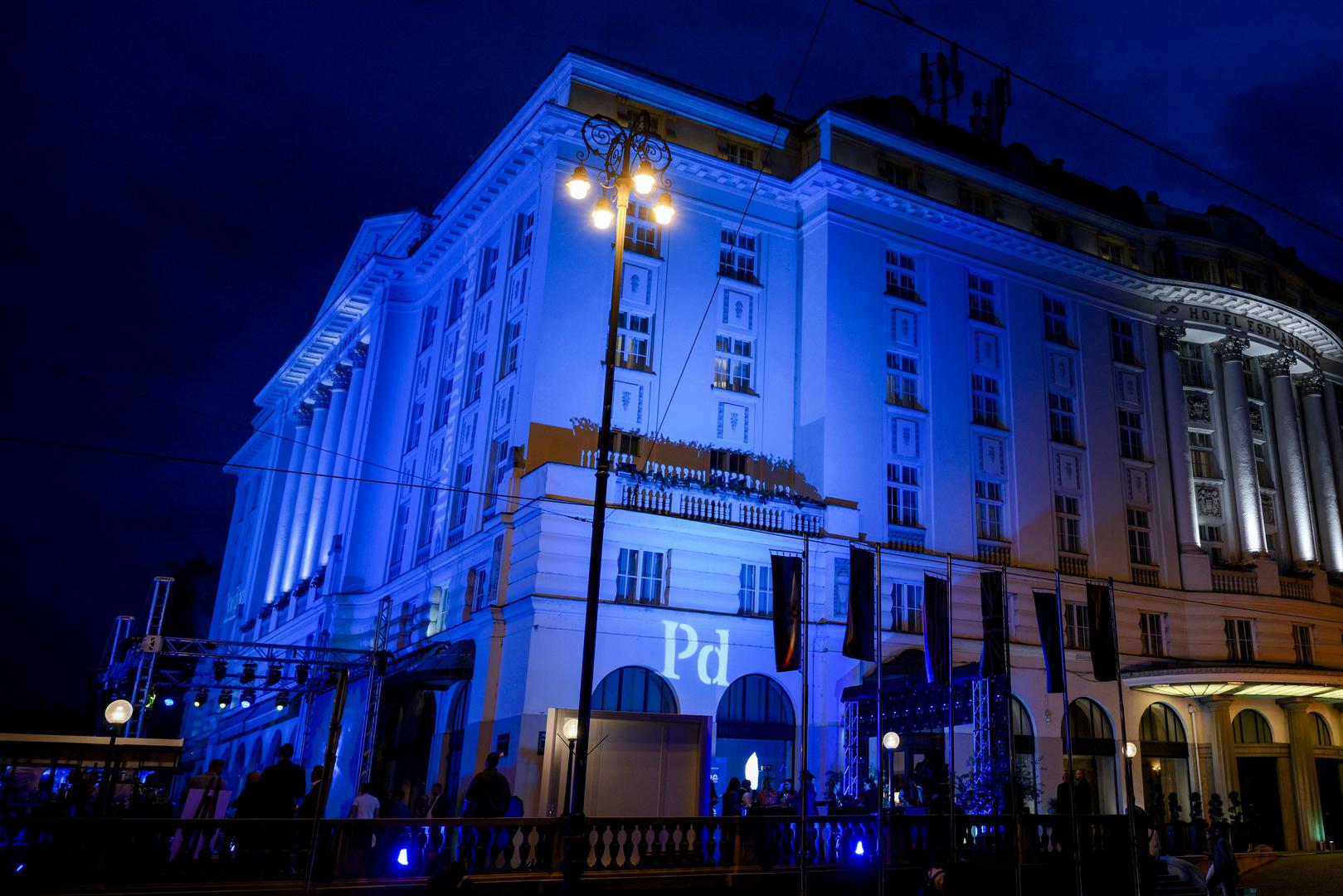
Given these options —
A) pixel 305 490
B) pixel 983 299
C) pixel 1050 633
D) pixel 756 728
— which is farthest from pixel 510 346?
pixel 305 490

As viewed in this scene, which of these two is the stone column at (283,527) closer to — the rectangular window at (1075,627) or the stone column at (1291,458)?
the rectangular window at (1075,627)

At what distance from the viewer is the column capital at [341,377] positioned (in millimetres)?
51375

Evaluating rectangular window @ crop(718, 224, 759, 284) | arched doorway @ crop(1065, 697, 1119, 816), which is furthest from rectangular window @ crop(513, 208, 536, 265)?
arched doorway @ crop(1065, 697, 1119, 816)

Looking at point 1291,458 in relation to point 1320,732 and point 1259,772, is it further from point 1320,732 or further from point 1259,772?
point 1259,772

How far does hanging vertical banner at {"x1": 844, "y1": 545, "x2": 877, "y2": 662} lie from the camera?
2069 centimetres

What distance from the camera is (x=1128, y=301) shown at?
136 feet

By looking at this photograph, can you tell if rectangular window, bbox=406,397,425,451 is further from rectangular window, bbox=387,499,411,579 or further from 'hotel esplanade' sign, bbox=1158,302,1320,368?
'hotel esplanade' sign, bbox=1158,302,1320,368

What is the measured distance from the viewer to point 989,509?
35.5 meters

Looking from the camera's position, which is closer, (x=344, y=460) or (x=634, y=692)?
(x=634, y=692)

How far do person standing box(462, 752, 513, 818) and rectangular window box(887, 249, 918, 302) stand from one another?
949 inches

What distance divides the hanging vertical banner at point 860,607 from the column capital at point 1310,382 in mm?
34546

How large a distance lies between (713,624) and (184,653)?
16534mm

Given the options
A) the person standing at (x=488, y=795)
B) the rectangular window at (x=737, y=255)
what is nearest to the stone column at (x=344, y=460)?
the rectangular window at (x=737, y=255)

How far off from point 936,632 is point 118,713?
1558cm
